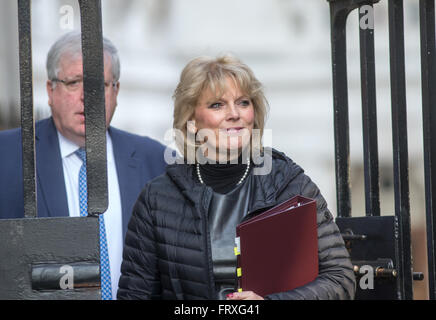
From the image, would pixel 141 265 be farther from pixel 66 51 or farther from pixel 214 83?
pixel 66 51

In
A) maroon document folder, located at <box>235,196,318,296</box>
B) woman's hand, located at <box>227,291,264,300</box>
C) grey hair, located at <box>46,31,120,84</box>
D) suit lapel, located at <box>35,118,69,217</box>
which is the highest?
grey hair, located at <box>46,31,120,84</box>

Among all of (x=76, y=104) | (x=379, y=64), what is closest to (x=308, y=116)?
(x=379, y=64)

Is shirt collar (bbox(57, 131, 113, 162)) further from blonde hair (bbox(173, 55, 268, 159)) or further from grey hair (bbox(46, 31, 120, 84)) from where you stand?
blonde hair (bbox(173, 55, 268, 159))

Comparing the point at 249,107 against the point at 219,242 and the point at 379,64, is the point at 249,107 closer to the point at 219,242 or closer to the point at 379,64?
the point at 219,242

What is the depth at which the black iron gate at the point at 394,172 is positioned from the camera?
8.68 ft

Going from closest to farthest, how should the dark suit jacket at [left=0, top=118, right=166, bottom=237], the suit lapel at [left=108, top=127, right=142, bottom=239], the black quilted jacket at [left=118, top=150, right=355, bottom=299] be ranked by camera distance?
1. the black quilted jacket at [left=118, top=150, right=355, bottom=299]
2. the dark suit jacket at [left=0, top=118, right=166, bottom=237]
3. the suit lapel at [left=108, top=127, right=142, bottom=239]

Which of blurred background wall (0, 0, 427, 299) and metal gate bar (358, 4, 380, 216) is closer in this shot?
metal gate bar (358, 4, 380, 216)

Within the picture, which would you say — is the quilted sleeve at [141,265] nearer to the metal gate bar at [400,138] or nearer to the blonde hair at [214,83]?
the blonde hair at [214,83]

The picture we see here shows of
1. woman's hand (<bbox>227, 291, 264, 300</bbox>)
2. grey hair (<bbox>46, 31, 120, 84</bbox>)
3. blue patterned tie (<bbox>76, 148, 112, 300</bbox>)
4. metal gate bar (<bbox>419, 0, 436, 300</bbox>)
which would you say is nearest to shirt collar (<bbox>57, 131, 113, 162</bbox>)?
blue patterned tie (<bbox>76, 148, 112, 300</bbox>)

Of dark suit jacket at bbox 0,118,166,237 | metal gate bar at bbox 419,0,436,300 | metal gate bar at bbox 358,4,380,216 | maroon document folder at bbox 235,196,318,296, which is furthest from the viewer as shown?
dark suit jacket at bbox 0,118,166,237

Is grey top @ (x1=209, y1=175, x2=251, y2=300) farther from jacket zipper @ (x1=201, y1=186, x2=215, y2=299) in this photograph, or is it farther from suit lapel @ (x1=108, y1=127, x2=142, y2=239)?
suit lapel @ (x1=108, y1=127, x2=142, y2=239)

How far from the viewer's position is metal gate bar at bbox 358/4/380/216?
2.78 meters

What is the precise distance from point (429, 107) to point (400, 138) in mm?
148

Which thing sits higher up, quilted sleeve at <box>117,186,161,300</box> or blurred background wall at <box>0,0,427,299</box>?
blurred background wall at <box>0,0,427,299</box>
